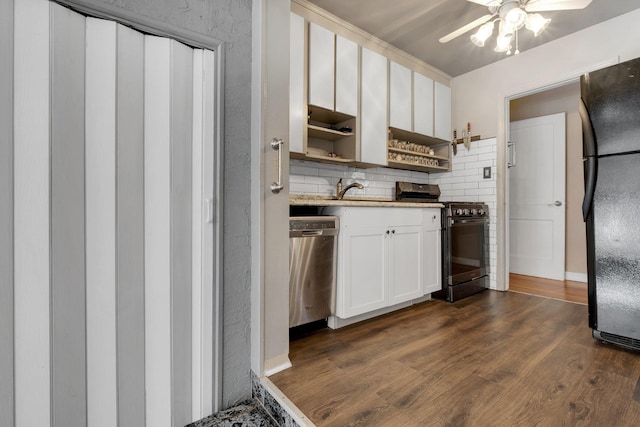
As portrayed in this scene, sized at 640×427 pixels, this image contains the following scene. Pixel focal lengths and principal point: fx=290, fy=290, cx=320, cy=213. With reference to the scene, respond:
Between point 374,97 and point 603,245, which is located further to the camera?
point 374,97

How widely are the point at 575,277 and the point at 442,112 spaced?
2.69 m

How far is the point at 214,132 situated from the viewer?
142 cm

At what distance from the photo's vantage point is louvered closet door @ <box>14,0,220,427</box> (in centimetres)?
105

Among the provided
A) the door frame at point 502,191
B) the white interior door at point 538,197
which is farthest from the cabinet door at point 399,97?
the white interior door at point 538,197

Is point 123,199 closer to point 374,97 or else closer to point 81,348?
point 81,348

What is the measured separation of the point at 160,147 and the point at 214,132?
0.82ft

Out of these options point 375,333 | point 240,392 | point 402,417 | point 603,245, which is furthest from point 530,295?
point 240,392

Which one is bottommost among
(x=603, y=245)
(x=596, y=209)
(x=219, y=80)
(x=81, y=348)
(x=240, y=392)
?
(x=240, y=392)

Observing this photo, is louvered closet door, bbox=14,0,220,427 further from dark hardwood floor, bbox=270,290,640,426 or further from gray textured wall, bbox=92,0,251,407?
dark hardwood floor, bbox=270,290,640,426

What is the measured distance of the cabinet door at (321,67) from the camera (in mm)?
2465

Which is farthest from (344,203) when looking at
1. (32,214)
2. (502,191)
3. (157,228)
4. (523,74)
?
(523,74)

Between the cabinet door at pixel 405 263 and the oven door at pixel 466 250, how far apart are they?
1.34ft

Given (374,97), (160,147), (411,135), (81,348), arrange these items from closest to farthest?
(81,348), (160,147), (374,97), (411,135)

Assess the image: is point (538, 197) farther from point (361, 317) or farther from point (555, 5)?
point (361, 317)
